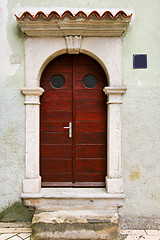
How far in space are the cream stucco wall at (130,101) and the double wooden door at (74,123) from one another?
0.40 metres

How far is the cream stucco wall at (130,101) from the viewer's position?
129 inches

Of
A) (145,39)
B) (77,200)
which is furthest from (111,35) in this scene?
(77,200)

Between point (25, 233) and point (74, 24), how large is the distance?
11.2 ft

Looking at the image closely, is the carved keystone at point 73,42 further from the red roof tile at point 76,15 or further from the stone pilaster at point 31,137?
the stone pilaster at point 31,137

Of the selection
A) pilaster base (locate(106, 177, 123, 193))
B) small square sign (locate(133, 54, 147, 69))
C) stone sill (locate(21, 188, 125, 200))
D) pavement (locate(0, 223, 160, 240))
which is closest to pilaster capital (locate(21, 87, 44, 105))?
stone sill (locate(21, 188, 125, 200))

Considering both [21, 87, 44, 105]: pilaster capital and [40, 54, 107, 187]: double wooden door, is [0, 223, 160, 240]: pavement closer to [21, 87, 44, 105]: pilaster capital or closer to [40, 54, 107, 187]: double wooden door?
[40, 54, 107, 187]: double wooden door

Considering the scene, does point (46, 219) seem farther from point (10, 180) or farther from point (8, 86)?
point (8, 86)

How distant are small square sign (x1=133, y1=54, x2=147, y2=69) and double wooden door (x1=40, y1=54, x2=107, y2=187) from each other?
1.89 ft

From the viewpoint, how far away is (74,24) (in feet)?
10.3

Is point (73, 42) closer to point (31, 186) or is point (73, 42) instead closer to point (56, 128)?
point (56, 128)

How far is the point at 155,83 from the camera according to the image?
3285 millimetres

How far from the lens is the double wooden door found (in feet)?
11.4

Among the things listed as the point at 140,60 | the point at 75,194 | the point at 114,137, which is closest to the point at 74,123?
the point at 114,137

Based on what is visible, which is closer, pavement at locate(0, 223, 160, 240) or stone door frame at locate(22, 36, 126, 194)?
pavement at locate(0, 223, 160, 240)
